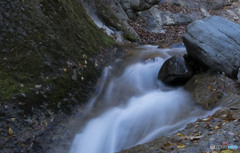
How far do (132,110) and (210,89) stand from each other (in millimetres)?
2026

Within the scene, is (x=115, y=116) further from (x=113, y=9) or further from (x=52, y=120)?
(x=113, y=9)

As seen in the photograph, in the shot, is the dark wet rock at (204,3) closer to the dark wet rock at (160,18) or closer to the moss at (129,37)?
the dark wet rock at (160,18)

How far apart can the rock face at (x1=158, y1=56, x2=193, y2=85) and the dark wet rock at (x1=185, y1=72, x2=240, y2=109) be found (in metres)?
0.24

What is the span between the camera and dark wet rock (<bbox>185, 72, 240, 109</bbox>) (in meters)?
5.19

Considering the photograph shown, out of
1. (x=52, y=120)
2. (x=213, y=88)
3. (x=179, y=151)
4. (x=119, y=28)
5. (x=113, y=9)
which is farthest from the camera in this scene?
(x=113, y=9)

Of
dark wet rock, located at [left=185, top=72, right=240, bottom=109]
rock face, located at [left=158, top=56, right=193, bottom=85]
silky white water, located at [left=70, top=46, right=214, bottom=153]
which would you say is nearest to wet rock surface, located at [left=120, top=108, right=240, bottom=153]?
silky white water, located at [left=70, top=46, right=214, bottom=153]

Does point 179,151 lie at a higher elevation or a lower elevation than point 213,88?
higher

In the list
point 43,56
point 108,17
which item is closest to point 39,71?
point 43,56

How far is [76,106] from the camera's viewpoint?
16.6 ft

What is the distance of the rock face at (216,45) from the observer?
5.83 metres

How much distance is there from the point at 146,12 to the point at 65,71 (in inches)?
409

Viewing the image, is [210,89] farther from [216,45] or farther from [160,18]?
[160,18]

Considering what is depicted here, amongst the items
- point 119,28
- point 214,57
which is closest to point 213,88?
point 214,57

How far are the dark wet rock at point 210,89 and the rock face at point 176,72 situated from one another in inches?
9.6
